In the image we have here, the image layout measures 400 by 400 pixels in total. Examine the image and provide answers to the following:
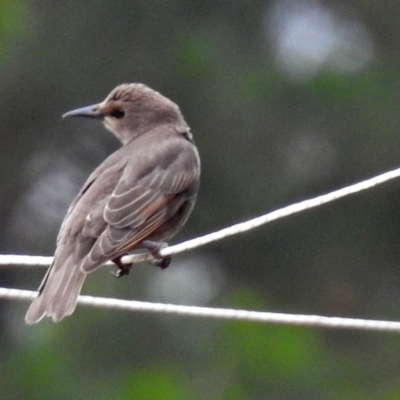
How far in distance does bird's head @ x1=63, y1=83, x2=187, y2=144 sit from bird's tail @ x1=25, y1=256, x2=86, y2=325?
58.4 inches

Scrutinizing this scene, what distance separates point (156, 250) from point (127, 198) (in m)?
0.40

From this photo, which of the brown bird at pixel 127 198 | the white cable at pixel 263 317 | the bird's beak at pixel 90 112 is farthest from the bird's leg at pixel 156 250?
the bird's beak at pixel 90 112

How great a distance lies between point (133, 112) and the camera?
743 cm

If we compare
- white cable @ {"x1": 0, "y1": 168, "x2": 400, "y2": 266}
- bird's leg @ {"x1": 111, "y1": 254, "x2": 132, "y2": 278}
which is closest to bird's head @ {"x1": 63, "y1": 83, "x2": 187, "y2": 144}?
bird's leg @ {"x1": 111, "y1": 254, "x2": 132, "y2": 278}

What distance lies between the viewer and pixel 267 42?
13391 millimetres

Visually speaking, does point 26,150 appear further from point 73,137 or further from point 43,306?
point 43,306

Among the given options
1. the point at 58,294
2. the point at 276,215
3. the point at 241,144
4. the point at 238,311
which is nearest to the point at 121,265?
the point at 58,294

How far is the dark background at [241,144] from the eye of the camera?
1206 cm

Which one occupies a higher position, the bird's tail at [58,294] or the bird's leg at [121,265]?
the bird's tail at [58,294]

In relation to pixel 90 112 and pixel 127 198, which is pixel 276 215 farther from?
pixel 90 112

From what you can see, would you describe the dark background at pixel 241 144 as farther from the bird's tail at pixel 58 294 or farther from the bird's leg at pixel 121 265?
the bird's tail at pixel 58 294

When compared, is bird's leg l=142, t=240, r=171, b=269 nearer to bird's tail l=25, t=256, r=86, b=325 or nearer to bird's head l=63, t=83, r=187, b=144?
bird's tail l=25, t=256, r=86, b=325

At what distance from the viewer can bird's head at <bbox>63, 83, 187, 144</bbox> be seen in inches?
292

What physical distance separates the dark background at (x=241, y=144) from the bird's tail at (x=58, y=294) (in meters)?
5.19
